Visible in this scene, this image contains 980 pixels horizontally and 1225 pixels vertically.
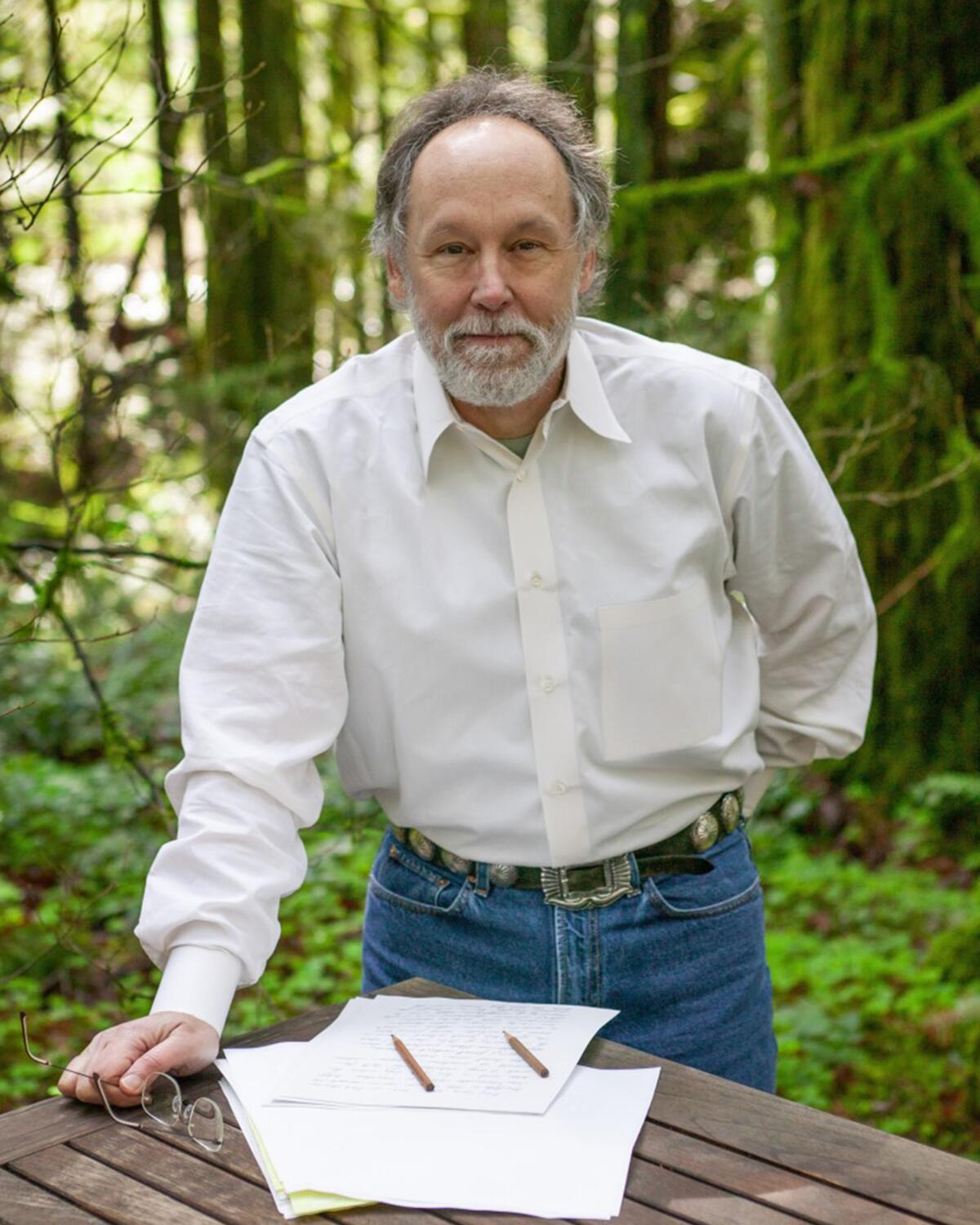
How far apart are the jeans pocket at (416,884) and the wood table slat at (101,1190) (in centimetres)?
83

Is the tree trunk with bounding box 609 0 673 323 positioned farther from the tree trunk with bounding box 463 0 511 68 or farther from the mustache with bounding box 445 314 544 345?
the mustache with bounding box 445 314 544 345

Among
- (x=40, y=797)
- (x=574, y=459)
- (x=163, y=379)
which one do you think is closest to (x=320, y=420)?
(x=574, y=459)

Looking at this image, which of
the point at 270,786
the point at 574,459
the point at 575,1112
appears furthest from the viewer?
the point at 574,459

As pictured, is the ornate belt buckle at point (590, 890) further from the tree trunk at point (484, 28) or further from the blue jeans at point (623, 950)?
the tree trunk at point (484, 28)

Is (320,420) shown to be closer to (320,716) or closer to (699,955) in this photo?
(320,716)

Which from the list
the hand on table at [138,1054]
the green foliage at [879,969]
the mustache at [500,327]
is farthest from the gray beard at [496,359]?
the green foliage at [879,969]

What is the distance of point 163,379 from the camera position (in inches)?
320

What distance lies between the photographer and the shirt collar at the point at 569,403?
231 cm

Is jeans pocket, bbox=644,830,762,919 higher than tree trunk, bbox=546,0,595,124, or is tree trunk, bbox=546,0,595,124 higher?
tree trunk, bbox=546,0,595,124

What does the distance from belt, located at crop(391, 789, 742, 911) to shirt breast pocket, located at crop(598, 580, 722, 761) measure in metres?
0.16

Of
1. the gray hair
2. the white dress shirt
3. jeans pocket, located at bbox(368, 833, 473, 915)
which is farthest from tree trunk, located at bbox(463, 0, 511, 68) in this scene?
jeans pocket, located at bbox(368, 833, 473, 915)

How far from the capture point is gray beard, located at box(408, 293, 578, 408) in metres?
2.25

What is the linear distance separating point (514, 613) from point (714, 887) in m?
0.59

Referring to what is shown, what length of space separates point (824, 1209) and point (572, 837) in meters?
0.87
